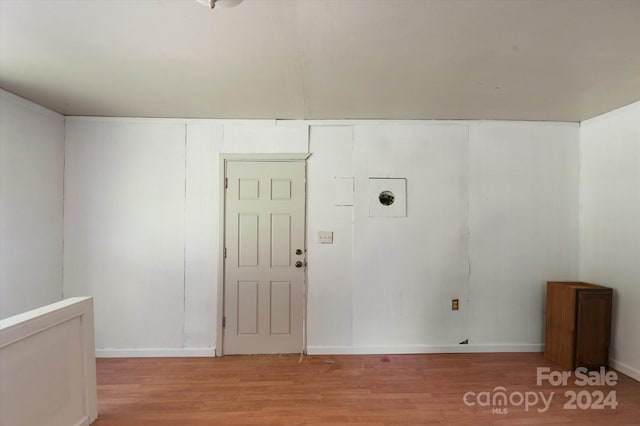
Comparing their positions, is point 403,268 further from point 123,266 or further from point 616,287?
point 123,266

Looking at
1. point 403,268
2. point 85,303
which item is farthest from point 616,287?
point 85,303

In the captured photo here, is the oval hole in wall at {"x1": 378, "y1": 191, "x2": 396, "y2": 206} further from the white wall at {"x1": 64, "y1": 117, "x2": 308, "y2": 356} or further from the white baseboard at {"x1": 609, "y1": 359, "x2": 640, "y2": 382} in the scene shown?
the white baseboard at {"x1": 609, "y1": 359, "x2": 640, "y2": 382}

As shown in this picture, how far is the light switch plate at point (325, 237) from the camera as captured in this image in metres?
3.07

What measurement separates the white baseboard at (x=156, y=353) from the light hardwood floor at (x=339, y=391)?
6 centimetres

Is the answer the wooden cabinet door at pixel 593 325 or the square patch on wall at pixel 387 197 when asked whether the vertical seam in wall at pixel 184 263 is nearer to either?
the square patch on wall at pixel 387 197

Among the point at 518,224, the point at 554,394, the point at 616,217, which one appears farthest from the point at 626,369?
the point at 518,224

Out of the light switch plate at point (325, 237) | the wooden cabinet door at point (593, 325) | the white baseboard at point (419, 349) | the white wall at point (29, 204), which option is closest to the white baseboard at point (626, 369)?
the wooden cabinet door at point (593, 325)

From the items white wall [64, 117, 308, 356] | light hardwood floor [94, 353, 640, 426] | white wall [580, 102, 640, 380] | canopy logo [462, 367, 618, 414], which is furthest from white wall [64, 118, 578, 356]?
canopy logo [462, 367, 618, 414]

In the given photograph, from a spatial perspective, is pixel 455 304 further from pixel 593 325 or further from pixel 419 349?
pixel 593 325

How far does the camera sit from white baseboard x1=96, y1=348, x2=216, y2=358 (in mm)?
2965

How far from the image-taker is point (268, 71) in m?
2.04

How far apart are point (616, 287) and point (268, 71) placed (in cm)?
368

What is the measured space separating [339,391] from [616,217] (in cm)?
305

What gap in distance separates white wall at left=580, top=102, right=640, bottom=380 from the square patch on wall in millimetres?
1919
